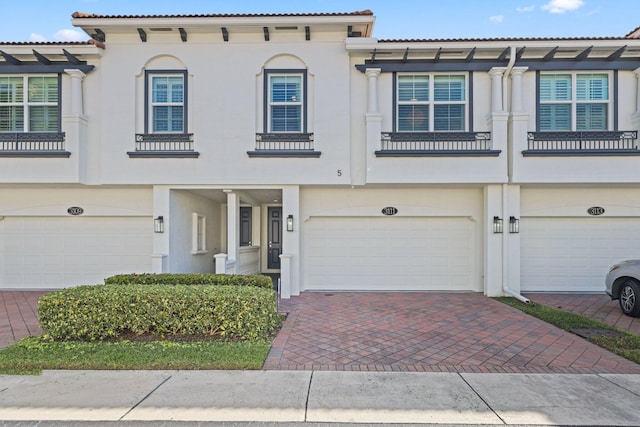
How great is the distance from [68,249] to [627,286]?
14429mm

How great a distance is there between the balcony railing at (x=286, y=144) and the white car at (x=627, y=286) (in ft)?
24.5

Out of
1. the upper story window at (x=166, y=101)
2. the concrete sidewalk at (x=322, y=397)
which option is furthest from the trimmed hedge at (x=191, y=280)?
the upper story window at (x=166, y=101)

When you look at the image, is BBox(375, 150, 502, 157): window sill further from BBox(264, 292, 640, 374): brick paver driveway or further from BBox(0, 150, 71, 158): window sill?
BBox(0, 150, 71, 158): window sill

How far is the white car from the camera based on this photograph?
7191 millimetres

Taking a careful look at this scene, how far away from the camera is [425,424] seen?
3.36 metres

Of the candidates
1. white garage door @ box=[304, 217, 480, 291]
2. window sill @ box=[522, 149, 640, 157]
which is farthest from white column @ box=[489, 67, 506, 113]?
white garage door @ box=[304, 217, 480, 291]

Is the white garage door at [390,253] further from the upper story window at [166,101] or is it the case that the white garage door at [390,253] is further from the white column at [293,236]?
the upper story window at [166,101]

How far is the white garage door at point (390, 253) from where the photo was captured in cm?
1000

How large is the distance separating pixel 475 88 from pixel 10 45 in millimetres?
12288

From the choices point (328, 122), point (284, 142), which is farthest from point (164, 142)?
point (328, 122)

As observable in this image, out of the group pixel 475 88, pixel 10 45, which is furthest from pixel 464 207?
pixel 10 45

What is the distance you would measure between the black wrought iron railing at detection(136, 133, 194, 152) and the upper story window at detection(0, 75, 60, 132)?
8.21 ft

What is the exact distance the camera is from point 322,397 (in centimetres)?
386

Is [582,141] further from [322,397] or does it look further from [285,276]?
[322,397]
